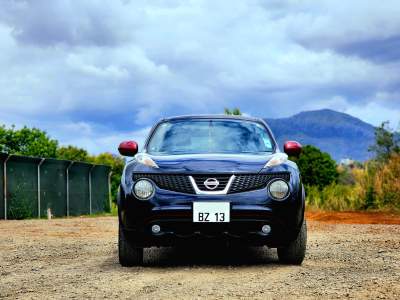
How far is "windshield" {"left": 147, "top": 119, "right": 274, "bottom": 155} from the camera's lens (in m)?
7.82

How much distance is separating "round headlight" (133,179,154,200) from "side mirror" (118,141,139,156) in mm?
1022

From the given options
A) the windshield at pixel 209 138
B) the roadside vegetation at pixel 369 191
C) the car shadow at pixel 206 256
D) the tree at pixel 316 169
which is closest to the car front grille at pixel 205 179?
the windshield at pixel 209 138

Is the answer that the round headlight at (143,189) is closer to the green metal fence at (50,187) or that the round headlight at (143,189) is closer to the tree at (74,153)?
the green metal fence at (50,187)

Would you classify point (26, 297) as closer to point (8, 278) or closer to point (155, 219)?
point (8, 278)

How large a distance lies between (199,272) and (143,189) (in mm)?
995

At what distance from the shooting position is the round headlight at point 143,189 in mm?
6914

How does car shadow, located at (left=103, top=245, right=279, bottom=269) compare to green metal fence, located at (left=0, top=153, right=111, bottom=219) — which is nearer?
car shadow, located at (left=103, top=245, right=279, bottom=269)

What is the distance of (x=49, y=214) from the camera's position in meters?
22.9

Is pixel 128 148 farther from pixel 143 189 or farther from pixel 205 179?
pixel 205 179

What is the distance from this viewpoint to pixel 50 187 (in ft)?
77.0

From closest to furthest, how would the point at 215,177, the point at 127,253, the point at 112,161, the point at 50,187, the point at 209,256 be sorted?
the point at 215,177 → the point at 127,253 → the point at 209,256 → the point at 50,187 → the point at 112,161

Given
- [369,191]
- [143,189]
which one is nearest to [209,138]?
[143,189]

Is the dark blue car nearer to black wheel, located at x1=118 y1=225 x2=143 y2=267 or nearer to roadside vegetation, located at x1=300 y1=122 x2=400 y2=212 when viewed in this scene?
black wheel, located at x1=118 y1=225 x2=143 y2=267

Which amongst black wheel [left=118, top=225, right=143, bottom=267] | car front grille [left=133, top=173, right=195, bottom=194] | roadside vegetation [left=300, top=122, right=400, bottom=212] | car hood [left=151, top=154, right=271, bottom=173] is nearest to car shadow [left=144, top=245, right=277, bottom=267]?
black wheel [left=118, top=225, right=143, bottom=267]
